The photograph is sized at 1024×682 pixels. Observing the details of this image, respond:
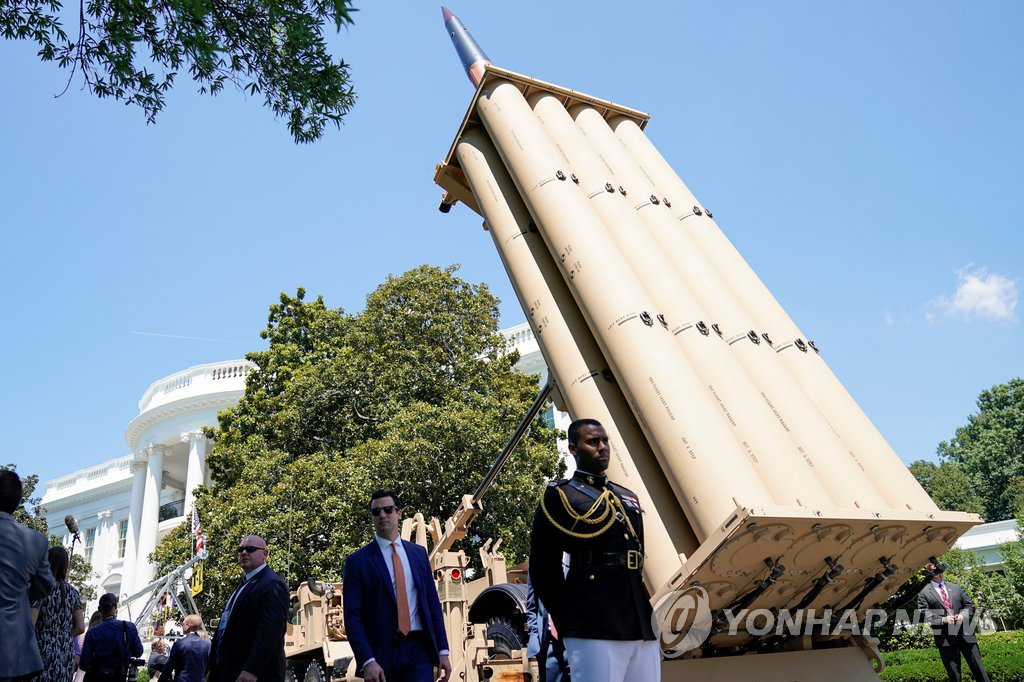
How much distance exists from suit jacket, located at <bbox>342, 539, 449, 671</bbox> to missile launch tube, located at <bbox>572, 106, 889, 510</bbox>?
2346 mm

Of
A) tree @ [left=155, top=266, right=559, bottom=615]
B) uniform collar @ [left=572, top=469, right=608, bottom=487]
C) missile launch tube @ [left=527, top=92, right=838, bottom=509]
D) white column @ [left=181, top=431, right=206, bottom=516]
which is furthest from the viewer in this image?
white column @ [left=181, top=431, right=206, bottom=516]

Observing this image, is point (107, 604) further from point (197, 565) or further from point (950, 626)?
point (197, 565)

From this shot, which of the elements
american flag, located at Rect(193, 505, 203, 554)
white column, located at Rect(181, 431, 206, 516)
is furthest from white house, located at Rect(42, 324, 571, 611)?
american flag, located at Rect(193, 505, 203, 554)

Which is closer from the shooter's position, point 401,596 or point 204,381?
point 401,596

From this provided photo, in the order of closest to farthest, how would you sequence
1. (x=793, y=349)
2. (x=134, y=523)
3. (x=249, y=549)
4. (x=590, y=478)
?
(x=590, y=478) < (x=249, y=549) < (x=793, y=349) < (x=134, y=523)

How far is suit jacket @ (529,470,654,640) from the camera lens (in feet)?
9.25

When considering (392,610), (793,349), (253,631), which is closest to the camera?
(392,610)

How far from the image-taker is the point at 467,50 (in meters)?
9.52

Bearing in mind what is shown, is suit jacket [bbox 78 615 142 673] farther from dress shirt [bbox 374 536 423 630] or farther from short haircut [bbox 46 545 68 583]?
dress shirt [bbox 374 536 423 630]

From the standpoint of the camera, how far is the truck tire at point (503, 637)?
6594 mm

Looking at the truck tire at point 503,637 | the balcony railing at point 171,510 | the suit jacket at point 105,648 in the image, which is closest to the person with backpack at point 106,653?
the suit jacket at point 105,648

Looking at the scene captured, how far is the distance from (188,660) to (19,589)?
391cm

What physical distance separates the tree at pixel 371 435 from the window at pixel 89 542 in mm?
18310

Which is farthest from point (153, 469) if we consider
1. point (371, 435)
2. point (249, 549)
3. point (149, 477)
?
point (249, 549)
